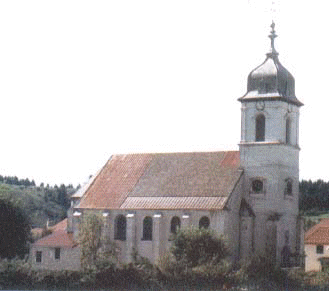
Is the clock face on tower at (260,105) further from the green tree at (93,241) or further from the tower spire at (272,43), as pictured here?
the green tree at (93,241)

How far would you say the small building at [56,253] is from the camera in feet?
286

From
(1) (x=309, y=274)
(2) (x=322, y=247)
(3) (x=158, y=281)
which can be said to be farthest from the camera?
(2) (x=322, y=247)

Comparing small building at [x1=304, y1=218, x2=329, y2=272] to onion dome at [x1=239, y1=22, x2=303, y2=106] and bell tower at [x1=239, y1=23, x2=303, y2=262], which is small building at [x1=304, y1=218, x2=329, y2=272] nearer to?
bell tower at [x1=239, y1=23, x2=303, y2=262]

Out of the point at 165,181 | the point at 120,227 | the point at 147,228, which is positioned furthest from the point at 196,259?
the point at 120,227

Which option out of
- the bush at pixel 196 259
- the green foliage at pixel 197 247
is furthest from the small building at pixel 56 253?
the green foliage at pixel 197 247

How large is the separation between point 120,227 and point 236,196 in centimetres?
1205

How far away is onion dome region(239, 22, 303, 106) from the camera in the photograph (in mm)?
84438

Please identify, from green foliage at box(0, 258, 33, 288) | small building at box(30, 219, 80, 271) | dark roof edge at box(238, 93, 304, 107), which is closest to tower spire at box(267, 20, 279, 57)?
dark roof edge at box(238, 93, 304, 107)

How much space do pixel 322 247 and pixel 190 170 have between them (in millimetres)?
15501

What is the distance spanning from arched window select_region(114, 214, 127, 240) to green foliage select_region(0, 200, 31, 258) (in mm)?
11554

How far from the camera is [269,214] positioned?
83938 millimetres

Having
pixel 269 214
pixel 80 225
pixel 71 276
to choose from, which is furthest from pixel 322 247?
pixel 71 276

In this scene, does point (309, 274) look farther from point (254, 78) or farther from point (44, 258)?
point (44, 258)

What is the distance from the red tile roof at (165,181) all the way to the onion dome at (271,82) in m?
6.36
